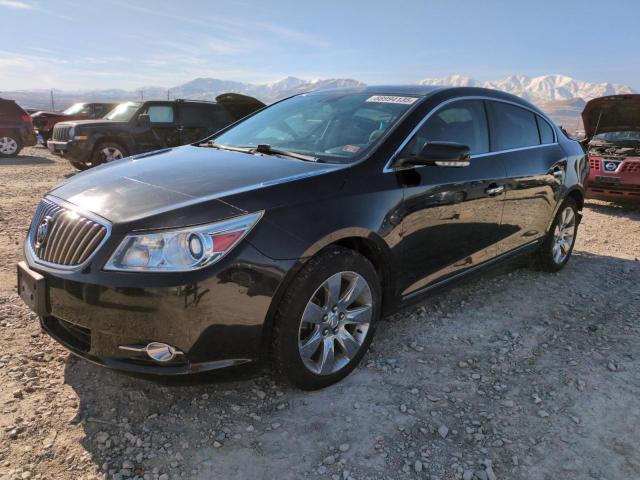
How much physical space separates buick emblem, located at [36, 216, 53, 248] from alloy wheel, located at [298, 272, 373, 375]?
137 centimetres

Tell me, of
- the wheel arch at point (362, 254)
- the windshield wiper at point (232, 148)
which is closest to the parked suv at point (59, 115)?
the windshield wiper at point (232, 148)

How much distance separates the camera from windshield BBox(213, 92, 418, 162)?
3088mm

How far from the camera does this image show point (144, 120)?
1048 centimetres

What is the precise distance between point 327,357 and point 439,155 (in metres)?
1.34

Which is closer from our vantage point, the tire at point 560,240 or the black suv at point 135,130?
the tire at point 560,240

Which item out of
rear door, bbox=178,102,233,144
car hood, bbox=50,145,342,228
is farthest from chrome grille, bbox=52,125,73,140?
car hood, bbox=50,145,342,228

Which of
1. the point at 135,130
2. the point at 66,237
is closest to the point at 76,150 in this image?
the point at 135,130

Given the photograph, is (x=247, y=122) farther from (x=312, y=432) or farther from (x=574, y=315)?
(x=574, y=315)

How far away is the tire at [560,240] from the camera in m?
4.80

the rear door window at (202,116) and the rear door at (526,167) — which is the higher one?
the rear door window at (202,116)

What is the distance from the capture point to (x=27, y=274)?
2.46 m

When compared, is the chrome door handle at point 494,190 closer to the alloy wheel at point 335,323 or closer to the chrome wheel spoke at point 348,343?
the alloy wheel at point 335,323

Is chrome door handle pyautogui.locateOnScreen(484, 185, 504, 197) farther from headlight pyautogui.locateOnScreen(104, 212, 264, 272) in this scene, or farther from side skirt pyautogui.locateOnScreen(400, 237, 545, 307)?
headlight pyautogui.locateOnScreen(104, 212, 264, 272)

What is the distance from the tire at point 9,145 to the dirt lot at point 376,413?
12.3m
